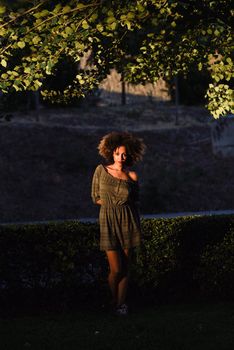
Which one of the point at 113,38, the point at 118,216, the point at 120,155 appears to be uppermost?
the point at 113,38

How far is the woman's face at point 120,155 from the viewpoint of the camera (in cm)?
916

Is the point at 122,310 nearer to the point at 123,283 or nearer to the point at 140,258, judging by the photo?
the point at 123,283

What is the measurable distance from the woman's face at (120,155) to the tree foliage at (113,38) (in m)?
1.14

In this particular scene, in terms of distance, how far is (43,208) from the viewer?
2461cm

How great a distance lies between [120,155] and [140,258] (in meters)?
1.51

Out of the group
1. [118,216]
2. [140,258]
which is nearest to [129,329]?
[118,216]

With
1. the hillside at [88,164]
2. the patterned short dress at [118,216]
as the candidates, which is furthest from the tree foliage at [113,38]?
the hillside at [88,164]

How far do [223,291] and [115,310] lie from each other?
1650 mm

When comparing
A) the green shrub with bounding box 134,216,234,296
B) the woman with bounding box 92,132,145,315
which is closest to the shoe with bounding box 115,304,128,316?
the woman with bounding box 92,132,145,315

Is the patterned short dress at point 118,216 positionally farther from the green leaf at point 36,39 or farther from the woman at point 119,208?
the green leaf at point 36,39

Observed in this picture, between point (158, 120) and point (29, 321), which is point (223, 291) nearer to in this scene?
point (29, 321)

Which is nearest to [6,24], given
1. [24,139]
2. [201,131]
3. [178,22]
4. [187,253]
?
[178,22]

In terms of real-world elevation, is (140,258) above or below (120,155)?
below

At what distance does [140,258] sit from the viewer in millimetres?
10039
